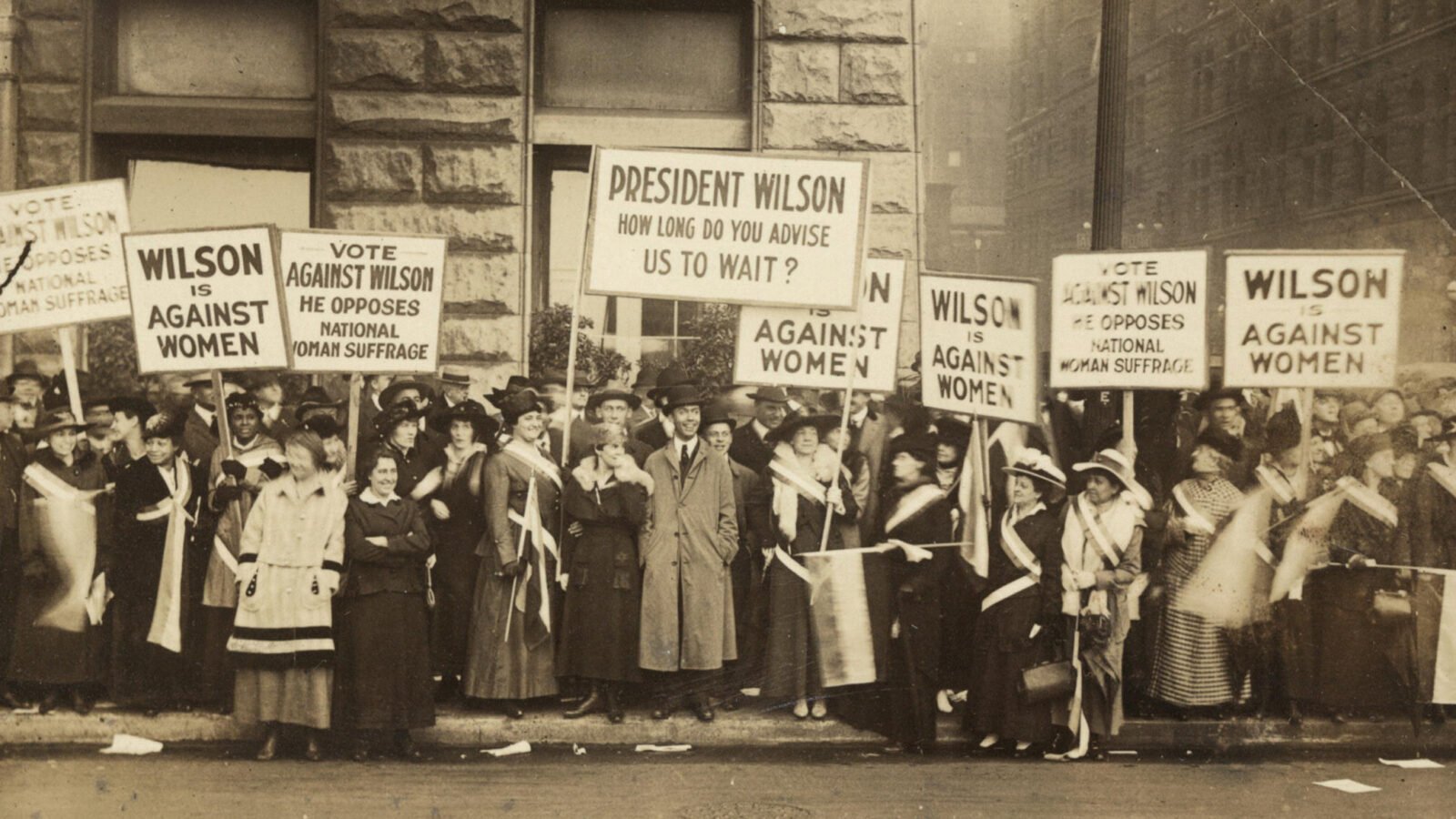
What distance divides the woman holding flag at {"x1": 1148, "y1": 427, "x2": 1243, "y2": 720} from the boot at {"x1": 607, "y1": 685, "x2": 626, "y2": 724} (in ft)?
10.4

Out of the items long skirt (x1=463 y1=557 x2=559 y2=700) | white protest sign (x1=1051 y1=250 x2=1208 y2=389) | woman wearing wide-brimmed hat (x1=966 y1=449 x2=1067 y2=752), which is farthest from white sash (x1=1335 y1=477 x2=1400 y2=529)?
long skirt (x1=463 y1=557 x2=559 y2=700)

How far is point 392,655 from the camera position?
779cm

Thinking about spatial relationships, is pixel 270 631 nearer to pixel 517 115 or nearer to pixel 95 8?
pixel 517 115

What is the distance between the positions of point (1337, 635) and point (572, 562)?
4.55 meters

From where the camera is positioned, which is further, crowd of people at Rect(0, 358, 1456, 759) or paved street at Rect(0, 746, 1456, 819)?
crowd of people at Rect(0, 358, 1456, 759)

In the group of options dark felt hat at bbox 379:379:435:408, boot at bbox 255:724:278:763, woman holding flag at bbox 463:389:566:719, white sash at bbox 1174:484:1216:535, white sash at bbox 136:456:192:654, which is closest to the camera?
boot at bbox 255:724:278:763

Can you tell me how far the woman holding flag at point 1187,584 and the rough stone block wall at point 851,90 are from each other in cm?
312

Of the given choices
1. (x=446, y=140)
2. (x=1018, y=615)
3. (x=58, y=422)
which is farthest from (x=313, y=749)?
(x=446, y=140)

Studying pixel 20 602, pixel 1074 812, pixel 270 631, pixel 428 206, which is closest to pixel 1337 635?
pixel 1074 812

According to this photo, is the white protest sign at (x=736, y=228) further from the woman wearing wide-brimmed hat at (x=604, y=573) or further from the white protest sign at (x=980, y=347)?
the woman wearing wide-brimmed hat at (x=604, y=573)

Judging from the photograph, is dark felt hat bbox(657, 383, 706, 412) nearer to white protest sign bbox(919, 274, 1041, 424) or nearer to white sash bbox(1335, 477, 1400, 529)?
white protest sign bbox(919, 274, 1041, 424)

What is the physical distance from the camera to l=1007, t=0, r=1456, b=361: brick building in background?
12.0 m

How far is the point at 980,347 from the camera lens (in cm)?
862

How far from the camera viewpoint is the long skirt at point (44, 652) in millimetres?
8133
